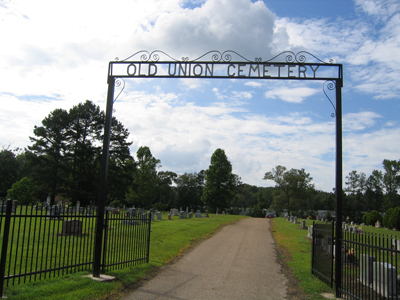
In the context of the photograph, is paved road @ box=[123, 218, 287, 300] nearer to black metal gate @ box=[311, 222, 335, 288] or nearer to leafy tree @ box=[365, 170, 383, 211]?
black metal gate @ box=[311, 222, 335, 288]

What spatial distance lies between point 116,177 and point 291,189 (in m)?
36.4

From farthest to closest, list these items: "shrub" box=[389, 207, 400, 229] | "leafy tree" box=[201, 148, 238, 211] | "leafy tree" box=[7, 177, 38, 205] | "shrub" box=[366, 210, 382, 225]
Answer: "leafy tree" box=[201, 148, 238, 211]
"leafy tree" box=[7, 177, 38, 205]
"shrub" box=[366, 210, 382, 225]
"shrub" box=[389, 207, 400, 229]

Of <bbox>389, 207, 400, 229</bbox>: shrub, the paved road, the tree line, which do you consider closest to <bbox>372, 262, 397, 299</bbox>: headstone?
the paved road

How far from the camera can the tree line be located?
42156 millimetres

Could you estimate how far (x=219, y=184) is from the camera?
59.8 metres

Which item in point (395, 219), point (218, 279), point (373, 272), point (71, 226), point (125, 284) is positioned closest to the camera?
point (125, 284)

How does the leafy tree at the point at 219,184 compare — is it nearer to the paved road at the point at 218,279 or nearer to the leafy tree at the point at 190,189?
the leafy tree at the point at 190,189

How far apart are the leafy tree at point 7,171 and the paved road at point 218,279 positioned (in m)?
62.6

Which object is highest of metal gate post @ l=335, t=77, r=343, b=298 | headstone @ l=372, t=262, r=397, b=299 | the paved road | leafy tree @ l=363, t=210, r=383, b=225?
metal gate post @ l=335, t=77, r=343, b=298

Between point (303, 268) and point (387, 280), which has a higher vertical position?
point (387, 280)

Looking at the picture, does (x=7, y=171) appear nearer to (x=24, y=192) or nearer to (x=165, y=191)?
(x=24, y=192)

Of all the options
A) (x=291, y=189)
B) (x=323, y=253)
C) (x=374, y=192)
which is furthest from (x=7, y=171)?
(x=374, y=192)

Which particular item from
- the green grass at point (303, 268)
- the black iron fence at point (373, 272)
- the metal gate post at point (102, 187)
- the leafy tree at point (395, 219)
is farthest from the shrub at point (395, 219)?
the metal gate post at point (102, 187)

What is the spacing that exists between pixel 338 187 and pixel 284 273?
366cm
